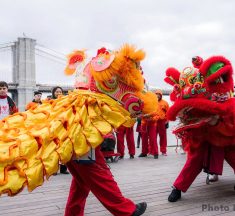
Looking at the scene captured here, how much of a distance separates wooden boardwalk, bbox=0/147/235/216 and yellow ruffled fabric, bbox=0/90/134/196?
0.96m

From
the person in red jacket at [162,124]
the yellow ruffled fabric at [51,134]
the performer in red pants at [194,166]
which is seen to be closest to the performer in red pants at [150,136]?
the person in red jacket at [162,124]

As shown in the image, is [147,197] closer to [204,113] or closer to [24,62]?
[204,113]

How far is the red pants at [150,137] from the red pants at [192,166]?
300 cm

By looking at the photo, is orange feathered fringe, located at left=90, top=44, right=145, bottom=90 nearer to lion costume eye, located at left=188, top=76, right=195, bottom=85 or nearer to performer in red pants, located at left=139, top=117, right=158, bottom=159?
lion costume eye, located at left=188, top=76, right=195, bottom=85

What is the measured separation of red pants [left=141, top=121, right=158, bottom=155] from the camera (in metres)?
6.22

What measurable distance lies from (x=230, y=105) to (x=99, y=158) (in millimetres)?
1249

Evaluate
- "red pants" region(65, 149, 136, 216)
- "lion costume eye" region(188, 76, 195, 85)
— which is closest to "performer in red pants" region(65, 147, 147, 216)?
"red pants" region(65, 149, 136, 216)

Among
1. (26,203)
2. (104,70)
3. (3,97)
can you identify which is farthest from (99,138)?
(3,97)

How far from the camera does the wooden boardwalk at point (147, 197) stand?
2818 mm

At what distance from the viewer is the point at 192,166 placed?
10.3 feet

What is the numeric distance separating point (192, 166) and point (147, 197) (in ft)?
1.63

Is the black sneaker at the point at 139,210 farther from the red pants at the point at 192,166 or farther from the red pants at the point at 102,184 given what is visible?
the red pants at the point at 192,166

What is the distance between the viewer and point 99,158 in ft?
7.40

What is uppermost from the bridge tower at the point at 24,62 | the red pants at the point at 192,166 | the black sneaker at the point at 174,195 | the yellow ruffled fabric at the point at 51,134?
the bridge tower at the point at 24,62
